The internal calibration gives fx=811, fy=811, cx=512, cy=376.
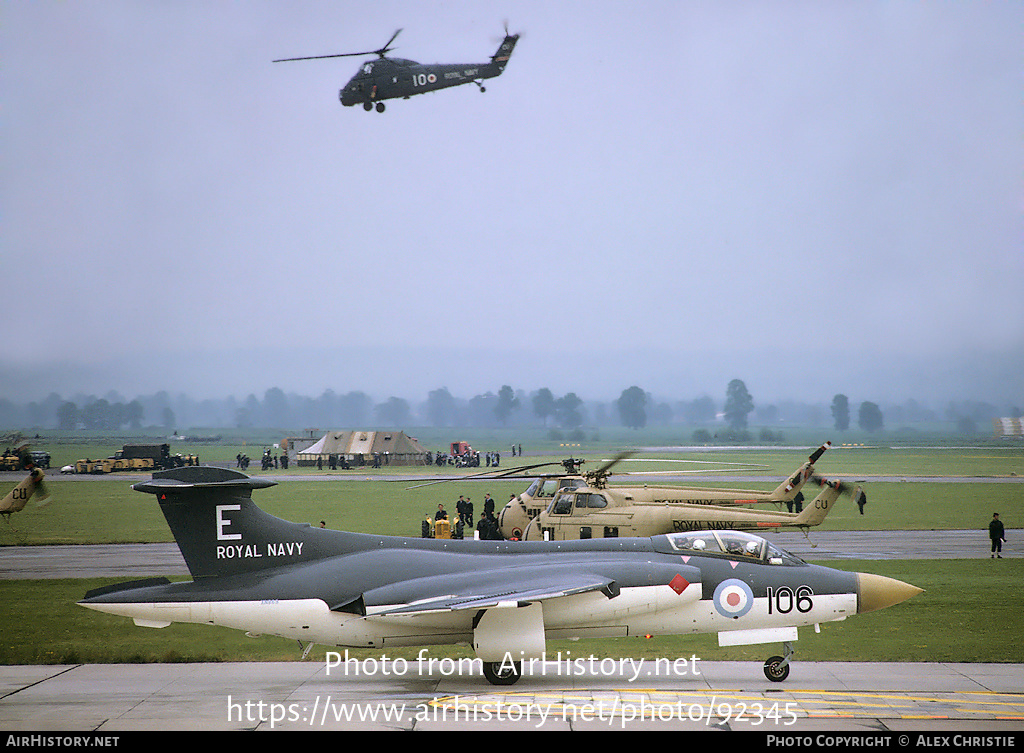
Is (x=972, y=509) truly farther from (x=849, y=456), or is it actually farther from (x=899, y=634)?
(x=849, y=456)

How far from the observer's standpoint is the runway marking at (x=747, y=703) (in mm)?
10953

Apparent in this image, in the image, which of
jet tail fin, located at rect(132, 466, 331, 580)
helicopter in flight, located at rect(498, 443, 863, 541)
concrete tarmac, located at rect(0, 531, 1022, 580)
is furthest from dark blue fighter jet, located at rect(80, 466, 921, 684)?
concrete tarmac, located at rect(0, 531, 1022, 580)

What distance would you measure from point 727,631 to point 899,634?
16.7 ft

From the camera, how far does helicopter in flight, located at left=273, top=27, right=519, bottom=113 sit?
83.3ft

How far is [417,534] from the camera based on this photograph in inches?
1117

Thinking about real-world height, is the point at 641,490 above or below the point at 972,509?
above

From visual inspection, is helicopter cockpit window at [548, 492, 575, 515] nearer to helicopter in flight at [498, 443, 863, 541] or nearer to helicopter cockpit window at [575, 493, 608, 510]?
helicopter in flight at [498, 443, 863, 541]

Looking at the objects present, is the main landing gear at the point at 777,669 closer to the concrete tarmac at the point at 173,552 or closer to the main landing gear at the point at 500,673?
the main landing gear at the point at 500,673

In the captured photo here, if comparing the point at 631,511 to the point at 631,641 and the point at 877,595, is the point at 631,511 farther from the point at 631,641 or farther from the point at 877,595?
the point at 877,595

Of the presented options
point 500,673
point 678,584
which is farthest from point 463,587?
point 678,584

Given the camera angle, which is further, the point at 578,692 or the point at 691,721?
the point at 578,692

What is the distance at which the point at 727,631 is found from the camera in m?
13.5

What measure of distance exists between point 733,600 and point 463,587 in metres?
4.49

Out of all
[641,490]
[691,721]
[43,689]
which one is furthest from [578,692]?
[641,490]
